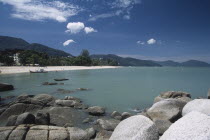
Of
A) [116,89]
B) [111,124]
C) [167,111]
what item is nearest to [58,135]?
[111,124]

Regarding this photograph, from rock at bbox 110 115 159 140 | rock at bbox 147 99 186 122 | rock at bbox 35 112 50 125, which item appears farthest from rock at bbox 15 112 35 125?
rock at bbox 147 99 186 122

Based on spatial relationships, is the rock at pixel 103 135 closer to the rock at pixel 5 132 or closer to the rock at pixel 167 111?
the rock at pixel 167 111

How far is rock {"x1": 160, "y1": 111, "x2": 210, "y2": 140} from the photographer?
11.1 ft

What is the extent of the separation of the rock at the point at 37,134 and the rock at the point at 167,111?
19.1 ft

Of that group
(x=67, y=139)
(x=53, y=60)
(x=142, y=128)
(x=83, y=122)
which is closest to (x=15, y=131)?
(x=67, y=139)

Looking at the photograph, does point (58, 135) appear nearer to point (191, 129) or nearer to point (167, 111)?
point (191, 129)

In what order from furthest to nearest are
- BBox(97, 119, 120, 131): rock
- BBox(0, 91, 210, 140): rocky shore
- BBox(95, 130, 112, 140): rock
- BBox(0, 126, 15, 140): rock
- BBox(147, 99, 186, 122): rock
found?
1. BBox(97, 119, 120, 131): rock
2. BBox(147, 99, 186, 122): rock
3. BBox(95, 130, 112, 140): rock
4. BBox(0, 126, 15, 140): rock
5. BBox(0, 91, 210, 140): rocky shore

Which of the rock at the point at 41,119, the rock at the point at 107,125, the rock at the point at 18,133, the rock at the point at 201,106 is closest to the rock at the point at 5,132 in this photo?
the rock at the point at 18,133

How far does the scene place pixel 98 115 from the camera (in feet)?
40.0

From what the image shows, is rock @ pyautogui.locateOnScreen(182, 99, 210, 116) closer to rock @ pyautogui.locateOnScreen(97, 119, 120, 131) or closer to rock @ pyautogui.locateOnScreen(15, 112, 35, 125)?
rock @ pyautogui.locateOnScreen(97, 119, 120, 131)

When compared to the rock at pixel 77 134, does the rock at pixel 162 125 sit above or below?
above

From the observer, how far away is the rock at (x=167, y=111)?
8.53 meters

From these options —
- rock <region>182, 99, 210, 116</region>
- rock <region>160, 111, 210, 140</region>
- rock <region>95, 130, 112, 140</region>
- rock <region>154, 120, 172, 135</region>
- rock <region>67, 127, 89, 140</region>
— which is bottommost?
rock <region>95, 130, 112, 140</region>

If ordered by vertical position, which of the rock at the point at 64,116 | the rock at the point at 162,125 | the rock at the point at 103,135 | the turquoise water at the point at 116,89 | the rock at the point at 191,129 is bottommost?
the turquoise water at the point at 116,89
